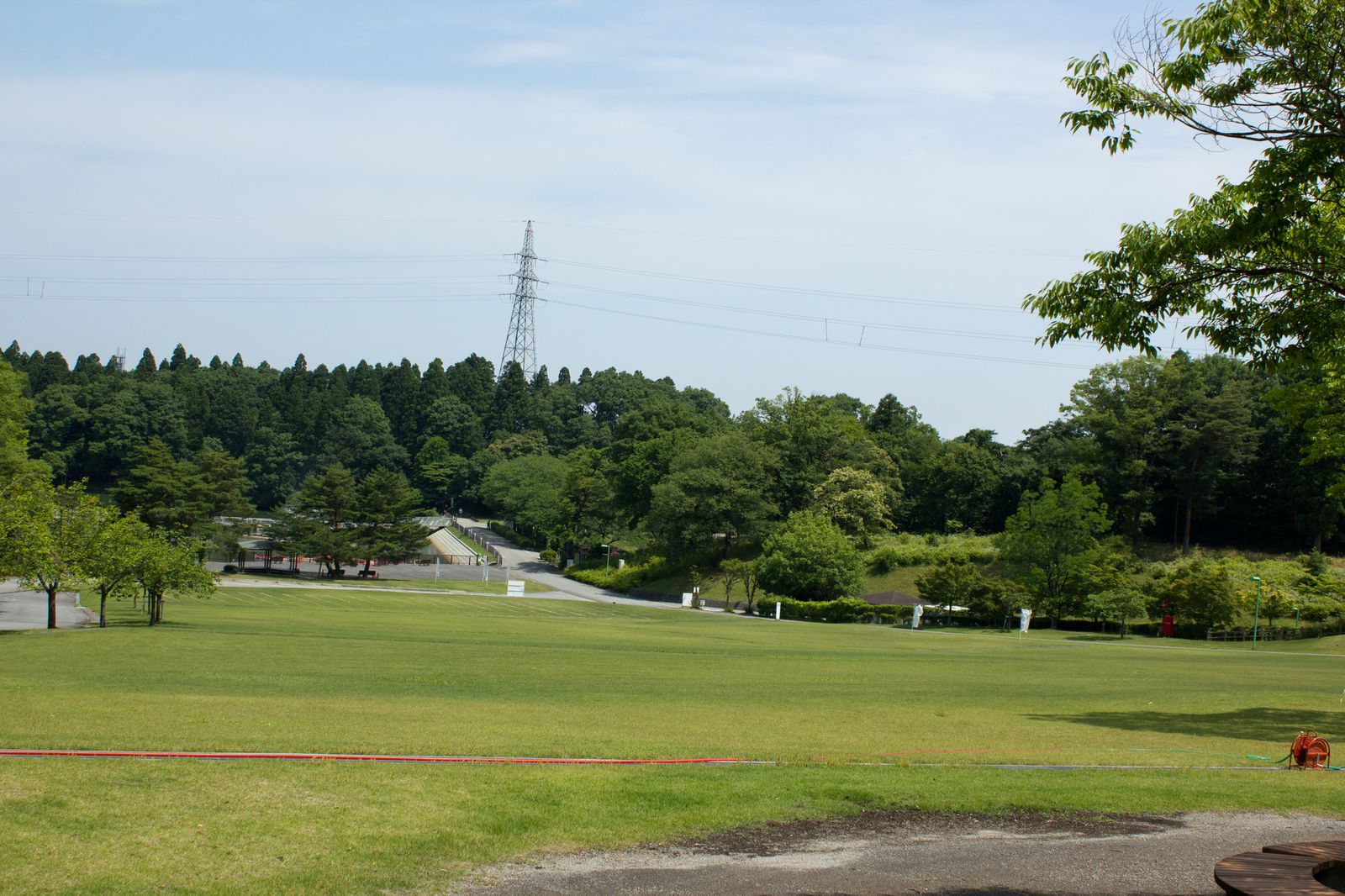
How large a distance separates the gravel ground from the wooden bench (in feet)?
3.19

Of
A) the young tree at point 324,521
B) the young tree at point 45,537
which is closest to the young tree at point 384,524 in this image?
the young tree at point 324,521

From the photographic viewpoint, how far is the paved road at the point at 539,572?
3199 inches

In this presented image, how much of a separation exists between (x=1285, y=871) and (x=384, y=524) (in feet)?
293

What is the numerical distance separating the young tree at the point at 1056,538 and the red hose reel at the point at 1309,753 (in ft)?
164

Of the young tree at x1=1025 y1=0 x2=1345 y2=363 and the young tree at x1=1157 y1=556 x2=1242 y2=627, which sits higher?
Result: the young tree at x1=1025 y1=0 x2=1345 y2=363

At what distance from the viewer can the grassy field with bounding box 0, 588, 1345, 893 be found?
8.25m

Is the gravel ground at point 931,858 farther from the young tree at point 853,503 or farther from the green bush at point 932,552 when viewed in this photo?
the young tree at point 853,503

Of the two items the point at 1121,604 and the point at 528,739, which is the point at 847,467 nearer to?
the point at 1121,604

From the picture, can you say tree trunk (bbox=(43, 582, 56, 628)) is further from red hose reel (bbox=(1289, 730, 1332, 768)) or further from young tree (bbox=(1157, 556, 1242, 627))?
young tree (bbox=(1157, 556, 1242, 627))

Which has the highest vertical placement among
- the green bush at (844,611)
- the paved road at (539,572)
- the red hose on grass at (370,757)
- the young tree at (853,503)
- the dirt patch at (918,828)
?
the young tree at (853,503)

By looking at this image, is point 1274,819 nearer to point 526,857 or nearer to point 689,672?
point 526,857

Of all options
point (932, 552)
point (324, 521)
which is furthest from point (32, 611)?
point (932, 552)

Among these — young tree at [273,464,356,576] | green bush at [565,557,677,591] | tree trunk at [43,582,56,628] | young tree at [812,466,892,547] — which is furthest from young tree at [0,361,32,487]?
young tree at [812,466,892,547]

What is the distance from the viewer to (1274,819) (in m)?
10.2
